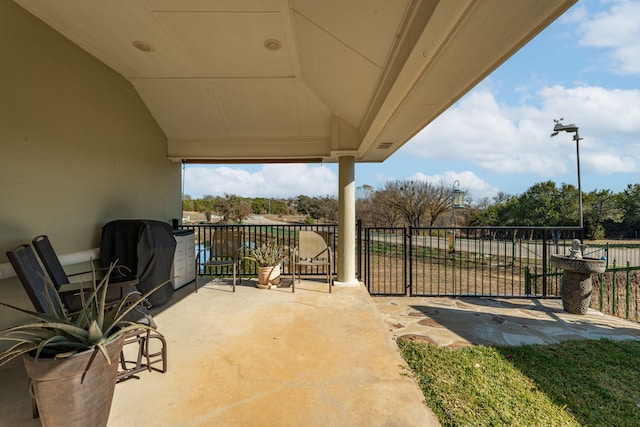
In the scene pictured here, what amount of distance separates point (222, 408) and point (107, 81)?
3.70m

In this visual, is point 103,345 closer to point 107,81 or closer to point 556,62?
point 107,81

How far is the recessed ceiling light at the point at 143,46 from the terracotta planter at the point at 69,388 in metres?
2.89

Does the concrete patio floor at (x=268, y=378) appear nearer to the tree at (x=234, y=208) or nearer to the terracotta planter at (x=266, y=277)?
the terracotta planter at (x=266, y=277)

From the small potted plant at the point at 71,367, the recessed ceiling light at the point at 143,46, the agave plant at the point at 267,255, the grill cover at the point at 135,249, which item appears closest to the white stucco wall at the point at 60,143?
the grill cover at the point at 135,249

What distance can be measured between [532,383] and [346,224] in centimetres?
279

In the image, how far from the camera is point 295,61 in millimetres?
3217

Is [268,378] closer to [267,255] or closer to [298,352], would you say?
[298,352]

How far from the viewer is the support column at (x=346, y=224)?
4445 mm

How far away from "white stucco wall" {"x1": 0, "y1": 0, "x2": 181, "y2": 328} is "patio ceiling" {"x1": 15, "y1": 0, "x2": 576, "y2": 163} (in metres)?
0.23

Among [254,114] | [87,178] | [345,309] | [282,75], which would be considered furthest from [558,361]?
[87,178]

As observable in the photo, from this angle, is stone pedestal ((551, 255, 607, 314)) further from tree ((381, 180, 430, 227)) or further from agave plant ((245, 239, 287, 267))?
tree ((381, 180, 430, 227))

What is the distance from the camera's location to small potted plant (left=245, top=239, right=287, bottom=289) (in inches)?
164

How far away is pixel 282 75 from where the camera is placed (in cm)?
356

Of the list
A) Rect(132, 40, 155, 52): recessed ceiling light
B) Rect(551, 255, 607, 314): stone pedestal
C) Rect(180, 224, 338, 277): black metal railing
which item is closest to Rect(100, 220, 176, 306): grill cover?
Rect(180, 224, 338, 277): black metal railing
